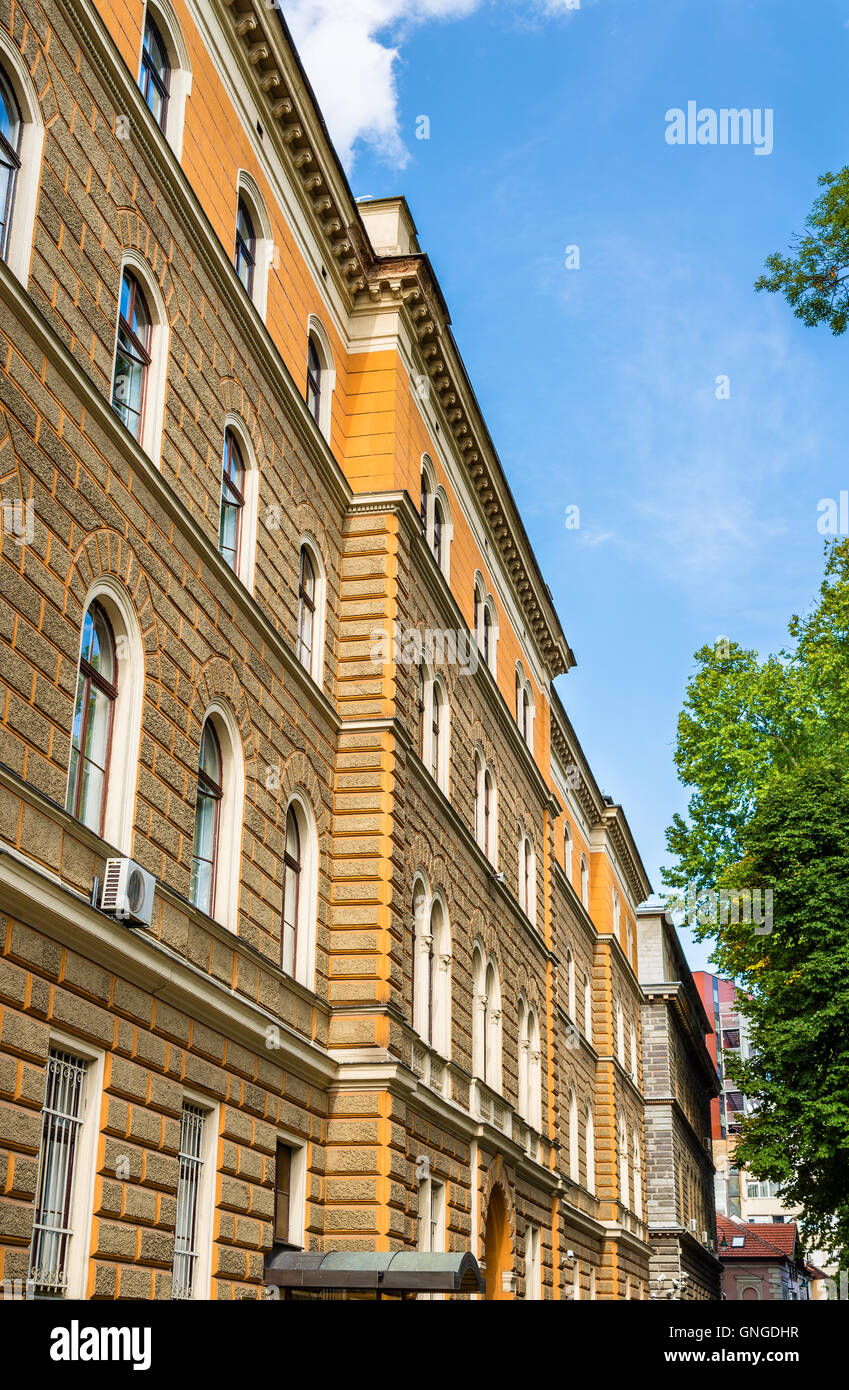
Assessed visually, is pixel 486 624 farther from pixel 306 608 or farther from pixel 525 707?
pixel 306 608

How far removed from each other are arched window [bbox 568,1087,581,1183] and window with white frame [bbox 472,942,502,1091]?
9.74 m

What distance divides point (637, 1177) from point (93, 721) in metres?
38.3

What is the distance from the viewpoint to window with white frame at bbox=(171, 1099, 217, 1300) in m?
13.7

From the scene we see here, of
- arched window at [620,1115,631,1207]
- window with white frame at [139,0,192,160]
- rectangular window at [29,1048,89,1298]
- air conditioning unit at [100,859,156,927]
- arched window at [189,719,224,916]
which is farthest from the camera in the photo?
arched window at [620,1115,631,1207]

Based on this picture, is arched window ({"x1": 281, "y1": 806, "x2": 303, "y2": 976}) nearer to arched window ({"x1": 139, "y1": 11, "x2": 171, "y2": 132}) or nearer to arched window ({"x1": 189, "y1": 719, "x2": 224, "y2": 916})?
arched window ({"x1": 189, "y1": 719, "x2": 224, "y2": 916})

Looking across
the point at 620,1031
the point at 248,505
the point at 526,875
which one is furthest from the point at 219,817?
the point at 620,1031

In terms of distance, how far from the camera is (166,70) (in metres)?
15.8

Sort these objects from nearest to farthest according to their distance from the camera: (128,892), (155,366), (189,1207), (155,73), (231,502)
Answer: (128,892)
(189,1207)
(155,366)
(155,73)
(231,502)

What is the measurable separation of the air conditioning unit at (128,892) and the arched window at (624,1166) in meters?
32.6

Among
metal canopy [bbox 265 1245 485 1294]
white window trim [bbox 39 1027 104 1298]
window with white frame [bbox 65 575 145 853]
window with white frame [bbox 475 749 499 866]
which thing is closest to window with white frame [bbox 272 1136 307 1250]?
metal canopy [bbox 265 1245 485 1294]

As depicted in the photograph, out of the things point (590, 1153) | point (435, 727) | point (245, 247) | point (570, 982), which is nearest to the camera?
point (245, 247)

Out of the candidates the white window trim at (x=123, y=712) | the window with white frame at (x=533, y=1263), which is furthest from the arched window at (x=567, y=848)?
the white window trim at (x=123, y=712)

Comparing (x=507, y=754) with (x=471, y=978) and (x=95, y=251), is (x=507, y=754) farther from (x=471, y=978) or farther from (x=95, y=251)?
(x=95, y=251)

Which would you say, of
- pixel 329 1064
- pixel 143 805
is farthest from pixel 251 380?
pixel 329 1064
